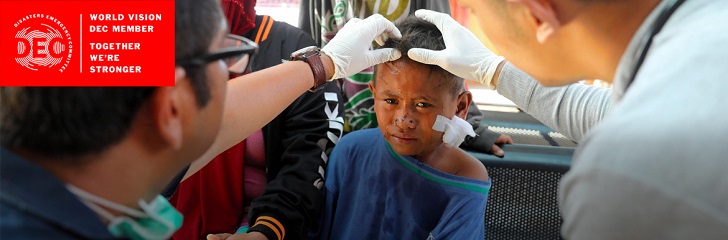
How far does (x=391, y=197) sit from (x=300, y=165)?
0.99 feet

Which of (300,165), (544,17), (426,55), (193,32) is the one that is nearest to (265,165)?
(300,165)

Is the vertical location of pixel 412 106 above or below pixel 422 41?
below

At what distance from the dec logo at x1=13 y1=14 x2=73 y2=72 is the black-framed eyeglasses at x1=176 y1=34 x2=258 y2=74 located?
0.22 meters

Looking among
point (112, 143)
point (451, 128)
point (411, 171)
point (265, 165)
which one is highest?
point (112, 143)

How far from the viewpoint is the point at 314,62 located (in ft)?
5.42

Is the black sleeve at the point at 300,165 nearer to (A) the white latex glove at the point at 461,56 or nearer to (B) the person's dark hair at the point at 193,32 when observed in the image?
(A) the white latex glove at the point at 461,56

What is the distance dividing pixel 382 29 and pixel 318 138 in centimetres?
41

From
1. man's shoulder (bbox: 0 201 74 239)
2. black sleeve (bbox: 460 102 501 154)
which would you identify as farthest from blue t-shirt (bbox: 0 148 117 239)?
black sleeve (bbox: 460 102 501 154)

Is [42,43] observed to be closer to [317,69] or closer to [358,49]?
[317,69]

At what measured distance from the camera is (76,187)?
81 cm

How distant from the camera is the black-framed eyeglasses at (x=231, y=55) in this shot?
839 millimetres

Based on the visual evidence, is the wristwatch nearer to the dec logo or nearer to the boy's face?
the boy's face

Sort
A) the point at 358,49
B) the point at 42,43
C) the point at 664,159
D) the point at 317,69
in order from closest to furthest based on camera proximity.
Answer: the point at 664,159, the point at 42,43, the point at 317,69, the point at 358,49

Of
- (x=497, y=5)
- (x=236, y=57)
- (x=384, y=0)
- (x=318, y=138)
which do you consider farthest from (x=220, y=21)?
(x=384, y=0)
